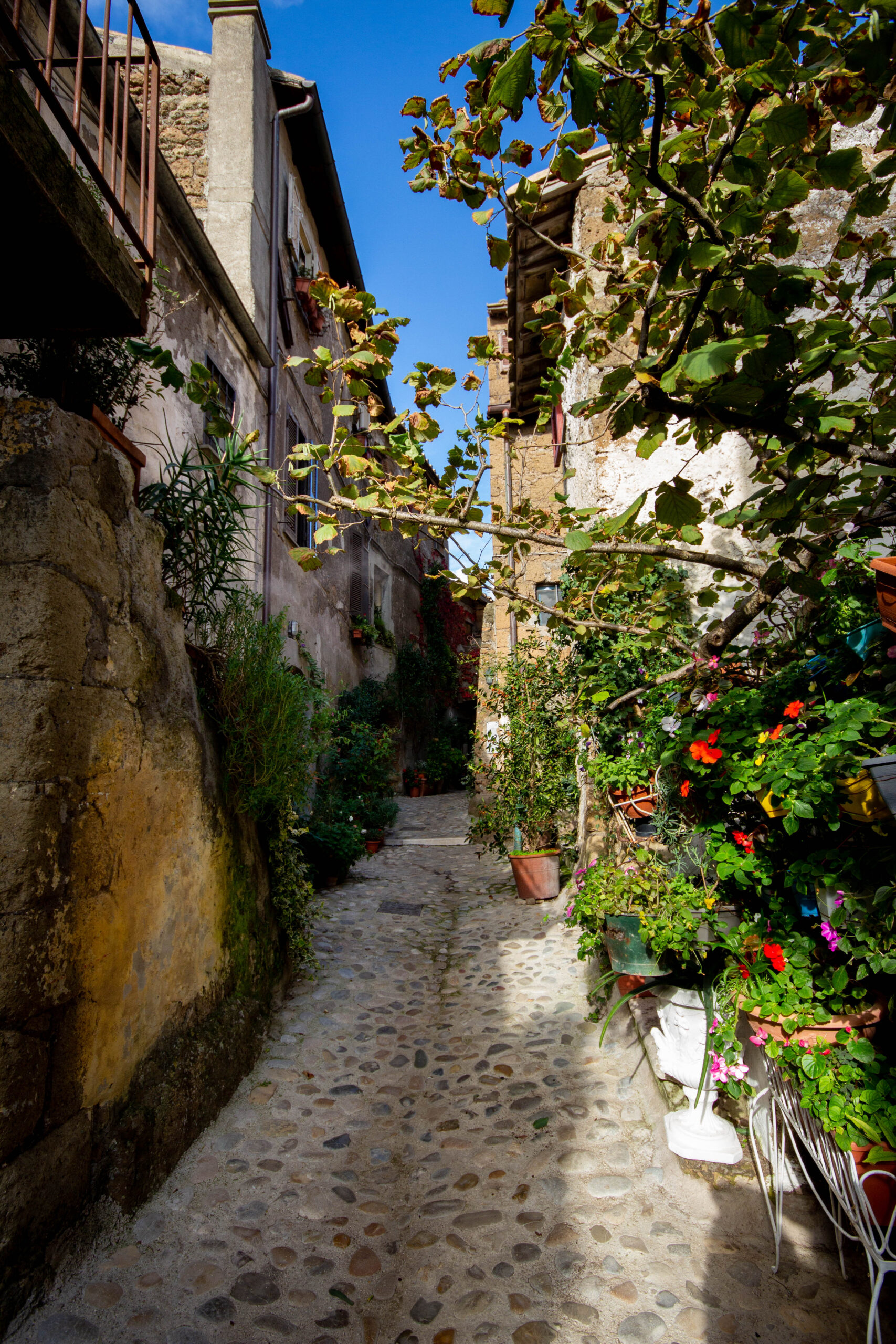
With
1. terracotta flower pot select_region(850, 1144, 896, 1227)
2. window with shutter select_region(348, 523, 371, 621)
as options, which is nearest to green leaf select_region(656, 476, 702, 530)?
terracotta flower pot select_region(850, 1144, 896, 1227)

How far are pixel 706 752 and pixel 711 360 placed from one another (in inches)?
60.1

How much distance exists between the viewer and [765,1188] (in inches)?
97.7

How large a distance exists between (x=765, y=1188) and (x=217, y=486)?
3831 mm

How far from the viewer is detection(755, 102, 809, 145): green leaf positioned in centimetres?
163

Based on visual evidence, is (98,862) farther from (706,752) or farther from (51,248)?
(706,752)

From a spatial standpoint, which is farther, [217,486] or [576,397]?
[576,397]

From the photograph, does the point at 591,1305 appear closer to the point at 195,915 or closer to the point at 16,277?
the point at 195,915

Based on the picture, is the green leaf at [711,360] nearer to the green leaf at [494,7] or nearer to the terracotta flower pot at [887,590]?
the terracotta flower pot at [887,590]

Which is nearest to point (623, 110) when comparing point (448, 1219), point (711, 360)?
point (711, 360)

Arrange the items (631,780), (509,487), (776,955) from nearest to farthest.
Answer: (776,955)
(631,780)
(509,487)

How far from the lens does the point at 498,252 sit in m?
2.64

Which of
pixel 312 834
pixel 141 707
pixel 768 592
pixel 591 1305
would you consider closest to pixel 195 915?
pixel 141 707

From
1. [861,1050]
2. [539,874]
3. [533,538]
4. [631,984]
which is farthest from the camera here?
[539,874]

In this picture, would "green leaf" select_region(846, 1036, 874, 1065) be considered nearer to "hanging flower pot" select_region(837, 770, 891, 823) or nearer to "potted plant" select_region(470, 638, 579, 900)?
"hanging flower pot" select_region(837, 770, 891, 823)
